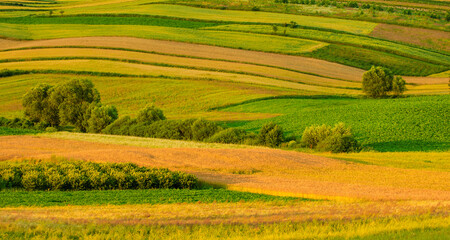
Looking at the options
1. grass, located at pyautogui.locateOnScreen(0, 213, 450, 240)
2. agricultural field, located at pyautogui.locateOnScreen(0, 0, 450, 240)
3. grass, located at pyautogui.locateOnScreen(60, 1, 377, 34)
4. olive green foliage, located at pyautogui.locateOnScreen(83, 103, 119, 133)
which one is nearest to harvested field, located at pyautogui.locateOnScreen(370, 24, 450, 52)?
agricultural field, located at pyautogui.locateOnScreen(0, 0, 450, 240)

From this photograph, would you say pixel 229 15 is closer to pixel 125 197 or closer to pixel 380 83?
pixel 380 83

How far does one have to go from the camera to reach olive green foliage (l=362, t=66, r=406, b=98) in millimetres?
93500

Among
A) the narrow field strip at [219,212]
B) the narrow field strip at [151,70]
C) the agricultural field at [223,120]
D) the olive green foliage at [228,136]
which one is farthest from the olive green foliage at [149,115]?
the narrow field strip at [219,212]

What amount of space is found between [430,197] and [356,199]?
12.7 feet

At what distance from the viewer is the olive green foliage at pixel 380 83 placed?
93500 mm

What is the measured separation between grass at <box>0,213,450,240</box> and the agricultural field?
91mm

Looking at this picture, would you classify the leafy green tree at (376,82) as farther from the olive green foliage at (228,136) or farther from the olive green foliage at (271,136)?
the olive green foliage at (228,136)

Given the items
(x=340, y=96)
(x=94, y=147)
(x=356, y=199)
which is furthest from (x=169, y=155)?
(x=340, y=96)

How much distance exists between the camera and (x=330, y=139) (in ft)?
188

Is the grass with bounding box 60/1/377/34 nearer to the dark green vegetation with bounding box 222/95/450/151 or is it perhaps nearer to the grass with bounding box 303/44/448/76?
the grass with bounding box 303/44/448/76

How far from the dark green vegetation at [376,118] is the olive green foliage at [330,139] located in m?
3.60

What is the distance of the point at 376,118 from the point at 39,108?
131 feet

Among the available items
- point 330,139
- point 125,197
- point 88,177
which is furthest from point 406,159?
point 125,197

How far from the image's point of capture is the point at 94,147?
168ft
